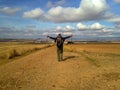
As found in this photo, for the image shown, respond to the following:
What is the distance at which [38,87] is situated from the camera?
33.4 feet

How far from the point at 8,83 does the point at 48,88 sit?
2.04 meters

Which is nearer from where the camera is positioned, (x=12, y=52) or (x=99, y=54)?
(x=12, y=52)

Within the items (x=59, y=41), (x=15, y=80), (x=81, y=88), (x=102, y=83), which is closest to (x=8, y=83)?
(x=15, y=80)

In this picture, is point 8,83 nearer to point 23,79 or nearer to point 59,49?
point 23,79

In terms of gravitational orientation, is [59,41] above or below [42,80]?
above

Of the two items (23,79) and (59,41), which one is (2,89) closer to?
(23,79)

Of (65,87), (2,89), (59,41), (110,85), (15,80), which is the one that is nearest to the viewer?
(2,89)

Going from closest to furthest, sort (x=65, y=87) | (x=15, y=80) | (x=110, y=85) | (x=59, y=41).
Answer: (x=65, y=87), (x=110, y=85), (x=15, y=80), (x=59, y=41)

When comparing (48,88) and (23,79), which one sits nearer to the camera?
(48,88)

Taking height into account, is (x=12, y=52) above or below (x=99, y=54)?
above

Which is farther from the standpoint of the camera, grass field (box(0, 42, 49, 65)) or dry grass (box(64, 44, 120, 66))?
grass field (box(0, 42, 49, 65))

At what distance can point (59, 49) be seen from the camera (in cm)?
2144

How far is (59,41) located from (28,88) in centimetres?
1163

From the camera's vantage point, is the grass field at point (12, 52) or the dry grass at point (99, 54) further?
the grass field at point (12, 52)
